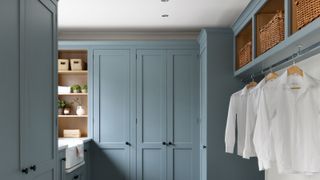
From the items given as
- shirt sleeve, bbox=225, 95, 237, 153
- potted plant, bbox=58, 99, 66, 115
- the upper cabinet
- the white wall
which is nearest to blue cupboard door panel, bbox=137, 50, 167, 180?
potted plant, bbox=58, 99, 66, 115

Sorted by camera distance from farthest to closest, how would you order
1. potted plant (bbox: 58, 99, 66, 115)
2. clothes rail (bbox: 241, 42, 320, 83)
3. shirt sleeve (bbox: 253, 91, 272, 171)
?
potted plant (bbox: 58, 99, 66, 115)
shirt sleeve (bbox: 253, 91, 272, 171)
clothes rail (bbox: 241, 42, 320, 83)

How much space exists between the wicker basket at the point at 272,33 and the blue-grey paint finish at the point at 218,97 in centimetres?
116

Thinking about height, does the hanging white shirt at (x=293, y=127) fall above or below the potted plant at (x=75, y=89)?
below

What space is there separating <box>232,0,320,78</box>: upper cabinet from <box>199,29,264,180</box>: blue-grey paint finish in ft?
0.63

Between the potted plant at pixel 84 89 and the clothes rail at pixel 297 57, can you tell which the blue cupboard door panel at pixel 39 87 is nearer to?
the clothes rail at pixel 297 57

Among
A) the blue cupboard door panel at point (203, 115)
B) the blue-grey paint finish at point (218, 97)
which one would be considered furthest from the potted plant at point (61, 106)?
the blue-grey paint finish at point (218, 97)

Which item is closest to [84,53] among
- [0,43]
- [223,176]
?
[223,176]

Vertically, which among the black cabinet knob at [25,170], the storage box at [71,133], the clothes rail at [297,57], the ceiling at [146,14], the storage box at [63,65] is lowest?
the storage box at [71,133]

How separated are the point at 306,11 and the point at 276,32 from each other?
62 centimetres

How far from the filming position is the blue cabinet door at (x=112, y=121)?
524 cm

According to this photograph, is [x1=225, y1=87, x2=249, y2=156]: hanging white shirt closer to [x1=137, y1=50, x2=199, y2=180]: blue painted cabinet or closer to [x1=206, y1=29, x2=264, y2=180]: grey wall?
[x1=206, y1=29, x2=264, y2=180]: grey wall

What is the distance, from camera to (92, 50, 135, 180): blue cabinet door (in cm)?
524

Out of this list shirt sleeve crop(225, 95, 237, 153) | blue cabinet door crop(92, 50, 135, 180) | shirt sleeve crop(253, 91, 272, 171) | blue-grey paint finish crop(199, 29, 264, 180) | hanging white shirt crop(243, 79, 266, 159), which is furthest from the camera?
blue cabinet door crop(92, 50, 135, 180)

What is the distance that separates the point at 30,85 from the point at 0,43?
0.49 m
